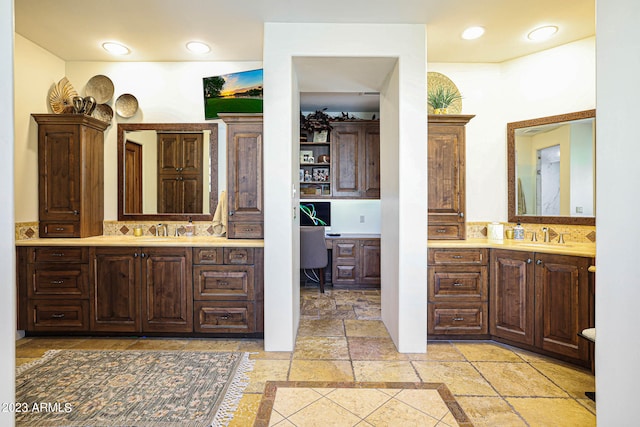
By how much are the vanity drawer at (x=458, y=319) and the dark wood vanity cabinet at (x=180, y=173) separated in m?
2.56

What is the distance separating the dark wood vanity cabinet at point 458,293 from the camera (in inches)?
123

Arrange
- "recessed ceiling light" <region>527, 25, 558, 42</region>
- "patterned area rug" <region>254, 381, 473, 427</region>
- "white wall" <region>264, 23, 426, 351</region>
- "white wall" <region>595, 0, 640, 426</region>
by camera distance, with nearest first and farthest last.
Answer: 1. "white wall" <region>595, 0, 640, 426</region>
2. "patterned area rug" <region>254, 381, 473, 427</region>
3. "white wall" <region>264, 23, 426, 351</region>
4. "recessed ceiling light" <region>527, 25, 558, 42</region>

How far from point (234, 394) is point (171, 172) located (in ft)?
7.93

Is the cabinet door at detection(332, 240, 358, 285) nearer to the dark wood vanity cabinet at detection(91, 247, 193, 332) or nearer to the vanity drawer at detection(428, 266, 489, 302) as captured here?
the vanity drawer at detection(428, 266, 489, 302)

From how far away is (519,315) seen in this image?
2.95 meters

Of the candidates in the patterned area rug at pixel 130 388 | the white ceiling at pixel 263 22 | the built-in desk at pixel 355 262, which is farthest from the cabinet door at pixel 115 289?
the built-in desk at pixel 355 262

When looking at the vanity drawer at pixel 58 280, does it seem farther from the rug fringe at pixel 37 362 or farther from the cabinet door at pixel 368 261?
the cabinet door at pixel 368 261

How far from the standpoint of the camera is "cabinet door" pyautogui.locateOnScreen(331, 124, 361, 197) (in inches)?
205

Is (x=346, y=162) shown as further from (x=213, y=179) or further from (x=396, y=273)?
(x=396, y=273)

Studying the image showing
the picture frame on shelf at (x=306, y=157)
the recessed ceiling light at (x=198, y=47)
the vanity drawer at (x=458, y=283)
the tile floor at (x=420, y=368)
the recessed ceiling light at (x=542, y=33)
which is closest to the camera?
the tile floor at (x=420, y=368)

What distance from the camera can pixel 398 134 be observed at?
115 inches

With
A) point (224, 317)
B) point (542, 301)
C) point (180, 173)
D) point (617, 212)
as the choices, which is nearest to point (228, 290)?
point (224, 317)

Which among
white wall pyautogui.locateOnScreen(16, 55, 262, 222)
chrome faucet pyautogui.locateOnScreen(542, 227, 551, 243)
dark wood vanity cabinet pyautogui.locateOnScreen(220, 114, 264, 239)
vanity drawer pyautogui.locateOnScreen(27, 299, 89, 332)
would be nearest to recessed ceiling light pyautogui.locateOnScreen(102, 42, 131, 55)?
white wall pyautogui.locateOnScreen(16, 55, 262, 222)

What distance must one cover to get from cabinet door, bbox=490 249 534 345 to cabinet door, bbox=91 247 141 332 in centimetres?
308
